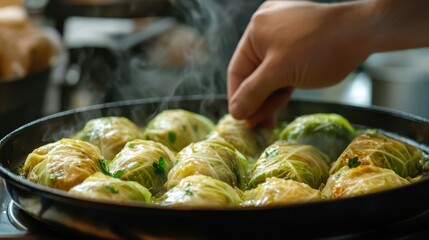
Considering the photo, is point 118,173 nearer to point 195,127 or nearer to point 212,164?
point 212,164

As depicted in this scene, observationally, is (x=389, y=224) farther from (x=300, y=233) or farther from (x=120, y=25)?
(x=120, y=25)

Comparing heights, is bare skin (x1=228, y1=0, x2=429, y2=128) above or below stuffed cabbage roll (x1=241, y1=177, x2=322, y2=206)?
above

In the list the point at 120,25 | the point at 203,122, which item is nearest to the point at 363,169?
the point at 203,122

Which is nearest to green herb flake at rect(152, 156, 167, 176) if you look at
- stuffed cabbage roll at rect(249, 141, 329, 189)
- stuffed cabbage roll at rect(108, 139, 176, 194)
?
stuffed cabbage roll at rect(108, 139, 176, 194)

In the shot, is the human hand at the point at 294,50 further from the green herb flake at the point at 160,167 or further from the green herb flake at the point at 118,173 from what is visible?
the green herb flake at the point at 118,173

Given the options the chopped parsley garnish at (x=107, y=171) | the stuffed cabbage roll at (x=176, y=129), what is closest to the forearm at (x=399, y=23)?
the stuffed cabbage roll at (x=176, y=129)

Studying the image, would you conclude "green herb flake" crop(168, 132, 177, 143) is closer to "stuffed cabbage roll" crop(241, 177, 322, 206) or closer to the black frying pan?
"stuffed cabbage roll" crop(241, 177, 322, 206)
